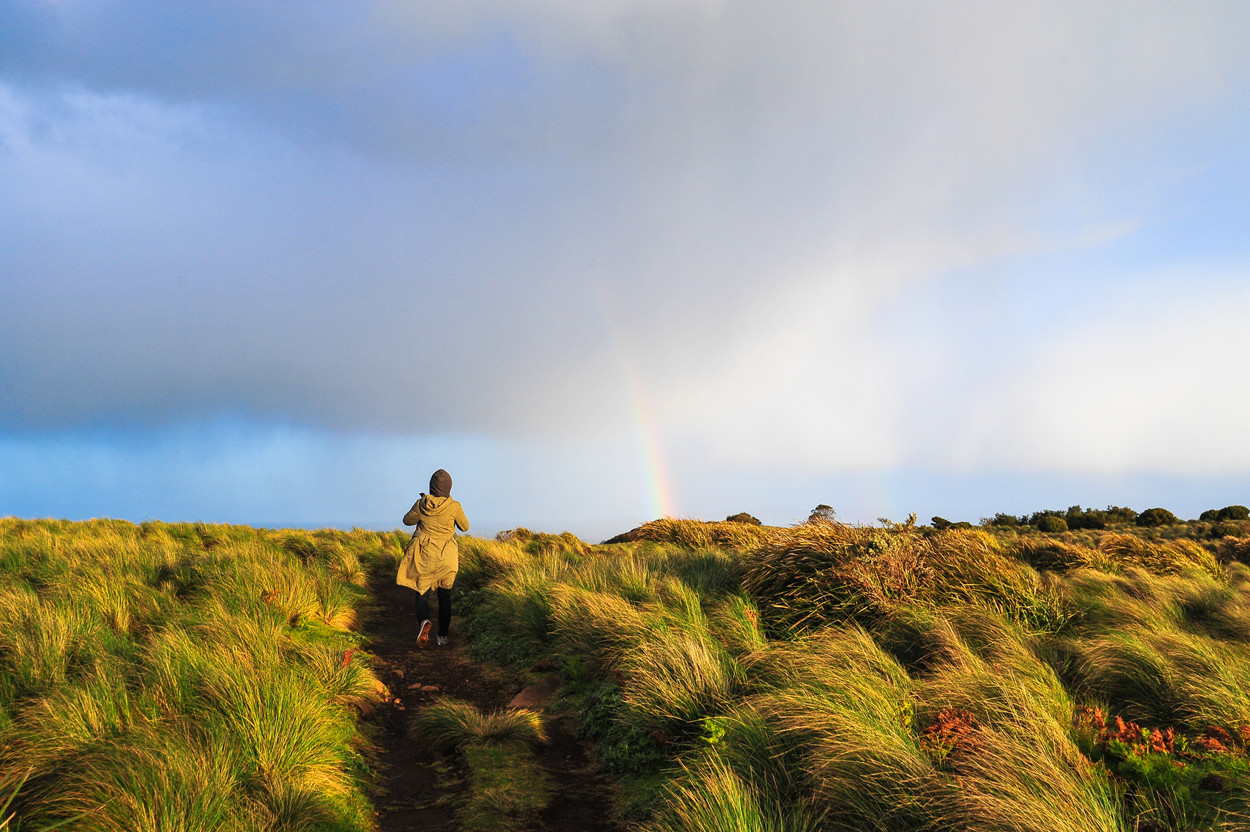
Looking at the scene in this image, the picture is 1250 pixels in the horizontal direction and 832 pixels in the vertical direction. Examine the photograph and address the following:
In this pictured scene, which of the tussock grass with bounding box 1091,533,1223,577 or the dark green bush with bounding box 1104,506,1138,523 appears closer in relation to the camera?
the tussock grass with bounding box 1091,533,1223,577

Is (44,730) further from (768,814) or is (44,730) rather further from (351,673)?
(768,814)

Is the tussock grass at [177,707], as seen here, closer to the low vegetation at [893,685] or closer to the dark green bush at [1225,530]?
the low vegetation at [893,685]

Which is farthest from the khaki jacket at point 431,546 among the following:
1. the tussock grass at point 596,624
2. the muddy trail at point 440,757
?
the tussock grass at point 596,624

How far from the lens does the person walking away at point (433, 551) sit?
30.4 feet

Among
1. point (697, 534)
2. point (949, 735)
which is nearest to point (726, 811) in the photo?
point (949, 735)

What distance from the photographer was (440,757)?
536cm

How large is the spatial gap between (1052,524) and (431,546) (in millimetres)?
28478

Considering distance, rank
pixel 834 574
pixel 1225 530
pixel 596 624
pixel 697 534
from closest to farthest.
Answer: pixel 596 624 < pixel 834 574 < pixel 697 534 < pixel 1225 530

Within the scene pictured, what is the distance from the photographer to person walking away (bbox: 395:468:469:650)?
9258 millimetres

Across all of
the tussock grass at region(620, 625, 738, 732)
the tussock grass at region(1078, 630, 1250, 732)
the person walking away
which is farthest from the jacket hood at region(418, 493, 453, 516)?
the tussock grass at region(1078, 630, 1250, 732)

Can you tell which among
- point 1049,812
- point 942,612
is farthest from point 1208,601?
point 1049,812

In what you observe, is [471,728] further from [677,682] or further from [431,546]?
[431,546]

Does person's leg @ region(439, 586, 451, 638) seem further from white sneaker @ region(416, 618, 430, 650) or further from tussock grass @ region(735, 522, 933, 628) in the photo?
tussock grass @ region(735, 522, 933, 628)

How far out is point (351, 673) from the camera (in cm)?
629
